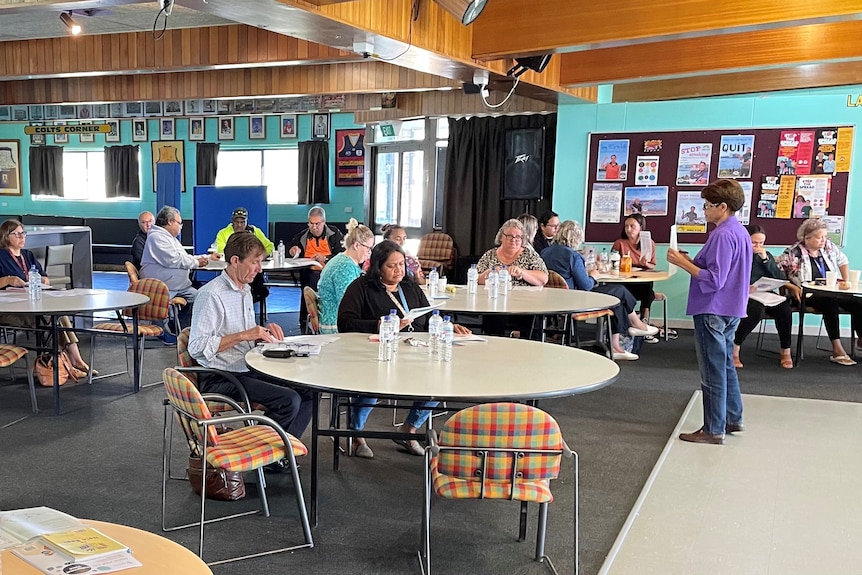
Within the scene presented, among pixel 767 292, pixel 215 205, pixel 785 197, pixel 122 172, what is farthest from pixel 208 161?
pixel 767 292

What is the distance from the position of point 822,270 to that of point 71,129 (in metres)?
14.0

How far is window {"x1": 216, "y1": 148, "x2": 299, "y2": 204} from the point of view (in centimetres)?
1421

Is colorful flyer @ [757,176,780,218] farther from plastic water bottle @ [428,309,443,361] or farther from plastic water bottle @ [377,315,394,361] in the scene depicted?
plastic water bottle @ [377,315,394,361]

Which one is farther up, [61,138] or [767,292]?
[61,138]

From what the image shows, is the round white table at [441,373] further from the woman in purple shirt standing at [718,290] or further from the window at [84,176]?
the window at [84,176]

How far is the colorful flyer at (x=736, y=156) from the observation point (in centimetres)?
825

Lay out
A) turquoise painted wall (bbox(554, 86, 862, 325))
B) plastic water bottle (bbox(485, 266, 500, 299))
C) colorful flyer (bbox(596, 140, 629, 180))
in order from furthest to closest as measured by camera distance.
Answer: colorful flyer (bbox(596, 140, 629, 180)) < turquoise painted wall (bbox(554, 86, 862, 325)) < plastic water bottle (bbox(485, 266, 500, 299))

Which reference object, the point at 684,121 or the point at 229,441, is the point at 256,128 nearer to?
the point at 684,121

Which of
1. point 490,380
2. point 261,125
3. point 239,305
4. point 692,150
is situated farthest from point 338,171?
point 490,380

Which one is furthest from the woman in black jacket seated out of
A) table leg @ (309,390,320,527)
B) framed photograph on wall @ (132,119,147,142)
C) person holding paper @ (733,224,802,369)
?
framed photograph on wall @ (132,119,147,142)

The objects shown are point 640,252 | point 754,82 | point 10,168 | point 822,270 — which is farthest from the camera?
point 10,168

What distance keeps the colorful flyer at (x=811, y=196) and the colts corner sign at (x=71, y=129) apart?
499 inches

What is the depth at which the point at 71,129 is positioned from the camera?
15203mm

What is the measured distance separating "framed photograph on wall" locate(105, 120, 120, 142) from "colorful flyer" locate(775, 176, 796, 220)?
1244 cm
